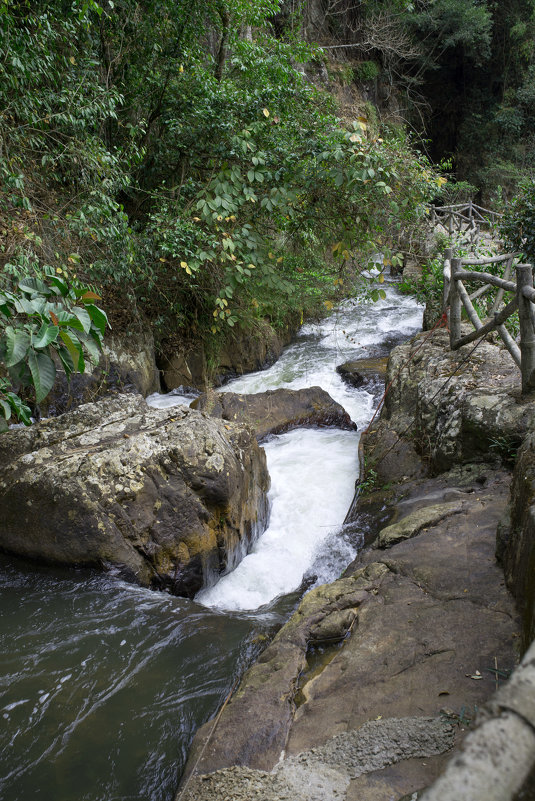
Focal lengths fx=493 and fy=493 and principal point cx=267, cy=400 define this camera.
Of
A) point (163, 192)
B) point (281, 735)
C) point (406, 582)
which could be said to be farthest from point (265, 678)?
point (163, 192)

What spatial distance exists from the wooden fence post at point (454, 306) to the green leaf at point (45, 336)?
156 inches

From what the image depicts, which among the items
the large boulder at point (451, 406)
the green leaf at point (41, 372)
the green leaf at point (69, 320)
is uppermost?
the green leaf at point (69, 320)

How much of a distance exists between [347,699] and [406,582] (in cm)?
84

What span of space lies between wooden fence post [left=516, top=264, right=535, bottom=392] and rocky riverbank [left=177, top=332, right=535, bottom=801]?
272 millimetres

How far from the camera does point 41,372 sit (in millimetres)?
2578

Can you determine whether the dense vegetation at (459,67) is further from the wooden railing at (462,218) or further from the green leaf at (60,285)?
the green leaf at (60,285)

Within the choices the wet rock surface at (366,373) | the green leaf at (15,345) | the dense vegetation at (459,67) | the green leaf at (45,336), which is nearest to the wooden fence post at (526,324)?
the green leaf at (45,336)

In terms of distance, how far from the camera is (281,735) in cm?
195

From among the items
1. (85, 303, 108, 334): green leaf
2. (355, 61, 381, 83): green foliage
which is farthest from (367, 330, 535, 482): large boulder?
(355, 61, 381, 83): green foliage

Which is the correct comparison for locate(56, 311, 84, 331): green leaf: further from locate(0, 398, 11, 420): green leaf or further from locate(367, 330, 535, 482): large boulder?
locate(367, 330, 535, 482): large boulder

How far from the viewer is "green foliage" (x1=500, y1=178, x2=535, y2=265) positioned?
21.1 feet

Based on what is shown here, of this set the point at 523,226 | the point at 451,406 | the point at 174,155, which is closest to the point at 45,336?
the point at 451,406

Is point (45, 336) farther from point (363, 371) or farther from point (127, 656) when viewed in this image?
point (363, 371)

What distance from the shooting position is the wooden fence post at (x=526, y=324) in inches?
138
